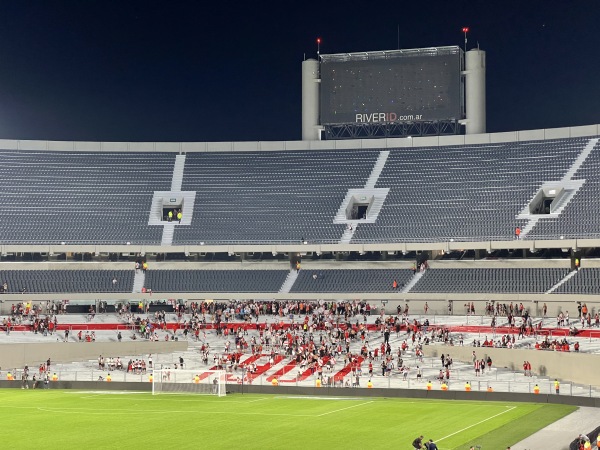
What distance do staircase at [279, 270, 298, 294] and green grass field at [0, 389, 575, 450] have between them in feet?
79.0

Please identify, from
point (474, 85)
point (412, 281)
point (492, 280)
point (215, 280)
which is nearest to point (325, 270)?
point (412, 281)

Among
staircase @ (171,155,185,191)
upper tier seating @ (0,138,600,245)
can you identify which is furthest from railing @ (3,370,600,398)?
staircase @ (171,155,185,191)

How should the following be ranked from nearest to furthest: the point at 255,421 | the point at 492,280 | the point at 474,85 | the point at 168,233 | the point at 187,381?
the point at 255,421 < the point at 187,381 < the point at 492,280 < the point at 168,233 < the point at 474,85

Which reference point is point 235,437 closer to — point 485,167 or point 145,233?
point 145,233

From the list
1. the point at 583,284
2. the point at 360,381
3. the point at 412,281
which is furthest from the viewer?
the point at 412,281

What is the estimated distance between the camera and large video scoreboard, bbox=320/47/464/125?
9162 cm

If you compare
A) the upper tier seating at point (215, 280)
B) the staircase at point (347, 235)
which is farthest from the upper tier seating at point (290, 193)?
the upper tier seating at point (215, 280)

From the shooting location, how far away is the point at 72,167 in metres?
95.5

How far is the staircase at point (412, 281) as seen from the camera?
7851 cm

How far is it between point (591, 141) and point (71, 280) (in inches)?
1764

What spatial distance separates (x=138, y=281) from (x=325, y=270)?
15173 mm

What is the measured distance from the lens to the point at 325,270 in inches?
3307

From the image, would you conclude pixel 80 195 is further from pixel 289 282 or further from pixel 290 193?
pixel 289 282

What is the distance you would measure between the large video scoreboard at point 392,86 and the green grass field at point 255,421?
1637 inches
